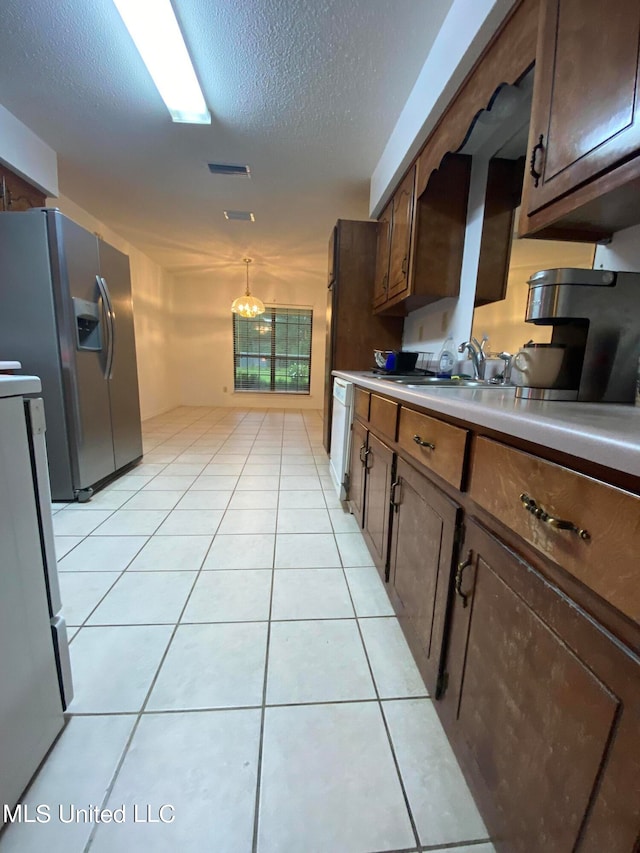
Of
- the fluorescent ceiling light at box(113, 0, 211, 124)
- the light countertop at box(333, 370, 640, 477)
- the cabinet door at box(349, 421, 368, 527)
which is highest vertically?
the fluorescent ceiling light at box(113, 0, 211, 124)

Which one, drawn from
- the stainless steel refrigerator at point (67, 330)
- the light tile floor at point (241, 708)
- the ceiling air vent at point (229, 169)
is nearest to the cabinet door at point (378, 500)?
the light tile floor at point (241, 708)

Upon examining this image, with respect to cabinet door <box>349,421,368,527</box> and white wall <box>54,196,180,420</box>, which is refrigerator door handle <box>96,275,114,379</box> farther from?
white wall <box>54,196,180,420</box>

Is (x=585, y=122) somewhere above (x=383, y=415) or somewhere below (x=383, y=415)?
above

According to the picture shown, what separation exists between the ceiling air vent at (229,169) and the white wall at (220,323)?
3.17 metres

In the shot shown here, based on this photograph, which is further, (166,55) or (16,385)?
(166,55)

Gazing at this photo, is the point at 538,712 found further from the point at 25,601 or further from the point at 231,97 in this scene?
the point at 231,97

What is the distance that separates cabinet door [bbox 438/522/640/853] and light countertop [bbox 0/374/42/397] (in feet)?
3.43

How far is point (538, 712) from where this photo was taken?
566 mm

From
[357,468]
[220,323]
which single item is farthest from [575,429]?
[220,323]

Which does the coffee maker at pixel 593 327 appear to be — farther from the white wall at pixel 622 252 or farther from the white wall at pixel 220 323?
the white wall at pixel 220 323

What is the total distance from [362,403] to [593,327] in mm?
1142

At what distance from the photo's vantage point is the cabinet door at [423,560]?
2.97 ft

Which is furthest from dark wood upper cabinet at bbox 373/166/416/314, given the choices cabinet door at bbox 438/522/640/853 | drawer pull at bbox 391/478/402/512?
cabinet door at bbox 438/522/640/853

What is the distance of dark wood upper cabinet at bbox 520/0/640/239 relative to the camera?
744mm
